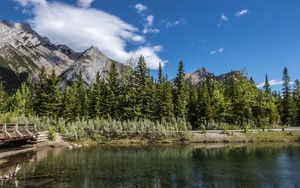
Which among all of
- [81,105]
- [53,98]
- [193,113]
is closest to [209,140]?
[193,113]

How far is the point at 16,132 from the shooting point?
5256 centimetres

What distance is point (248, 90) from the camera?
107625 mm

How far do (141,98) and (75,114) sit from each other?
18.9 meters

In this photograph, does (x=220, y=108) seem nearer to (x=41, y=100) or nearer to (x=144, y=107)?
A: (x=144, y=107)

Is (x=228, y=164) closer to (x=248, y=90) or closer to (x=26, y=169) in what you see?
(x=26, y=169)

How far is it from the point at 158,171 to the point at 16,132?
24.5 m

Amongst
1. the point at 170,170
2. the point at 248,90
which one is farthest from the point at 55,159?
the point at 248,90

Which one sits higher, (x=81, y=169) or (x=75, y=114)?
(x=75, y=114)

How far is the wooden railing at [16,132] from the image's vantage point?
4746 centimetres

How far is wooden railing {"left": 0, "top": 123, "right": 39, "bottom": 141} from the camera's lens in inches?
1868

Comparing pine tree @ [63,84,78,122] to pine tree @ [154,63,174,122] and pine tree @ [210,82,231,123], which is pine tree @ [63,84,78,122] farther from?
pine tree @ [210,82,231,123]

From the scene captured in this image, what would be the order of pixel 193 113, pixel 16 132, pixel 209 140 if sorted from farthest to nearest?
1. pixel 193 113
2. pixel 209 140
3. pixel 16 132

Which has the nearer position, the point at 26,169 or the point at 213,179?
the point at 213,179

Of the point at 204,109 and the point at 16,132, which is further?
the point at 204,109
